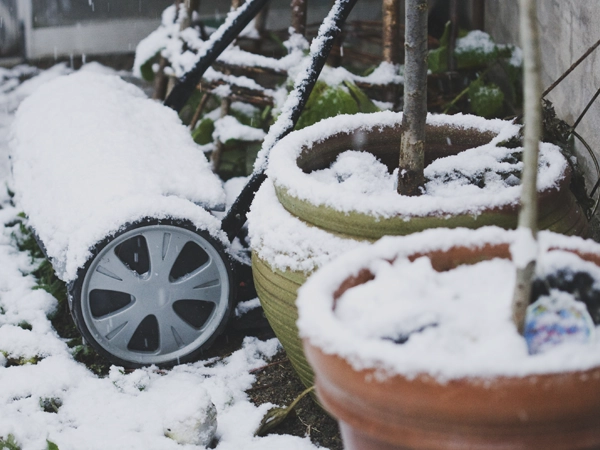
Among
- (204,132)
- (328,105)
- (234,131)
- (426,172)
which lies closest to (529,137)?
(426,172)

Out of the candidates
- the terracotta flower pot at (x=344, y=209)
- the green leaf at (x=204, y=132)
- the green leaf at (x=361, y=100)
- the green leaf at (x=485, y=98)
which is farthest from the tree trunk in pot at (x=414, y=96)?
the green leaf at (x=204, y=132)

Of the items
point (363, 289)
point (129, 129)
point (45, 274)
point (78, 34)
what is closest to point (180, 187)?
point (129, 129)

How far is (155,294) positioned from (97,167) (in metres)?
0.39

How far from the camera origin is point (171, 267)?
1.99m

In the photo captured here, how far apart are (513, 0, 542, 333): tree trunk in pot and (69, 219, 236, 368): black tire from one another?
117cm

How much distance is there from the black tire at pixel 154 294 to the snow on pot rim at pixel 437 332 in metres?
0.98

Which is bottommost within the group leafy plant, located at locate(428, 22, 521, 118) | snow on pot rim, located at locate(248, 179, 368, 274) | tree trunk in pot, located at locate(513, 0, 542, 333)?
snow on pot rim, located at locate(248, 179, 368, 274)

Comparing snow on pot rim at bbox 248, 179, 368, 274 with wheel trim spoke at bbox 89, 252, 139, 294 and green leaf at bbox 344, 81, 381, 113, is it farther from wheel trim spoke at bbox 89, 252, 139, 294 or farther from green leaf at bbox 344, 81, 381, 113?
green leaf at bbox 344, 81, 381, 113

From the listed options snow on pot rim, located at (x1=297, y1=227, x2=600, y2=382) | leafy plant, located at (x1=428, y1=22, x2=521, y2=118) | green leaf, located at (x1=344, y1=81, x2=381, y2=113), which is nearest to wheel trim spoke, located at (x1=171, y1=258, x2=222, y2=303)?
green leaf, located at (x1=344, y1=81, x2=381, y2=113)

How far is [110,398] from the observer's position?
1.89 metres

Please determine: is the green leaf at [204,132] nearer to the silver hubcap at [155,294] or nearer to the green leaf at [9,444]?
the silver hubcap at [155,294]

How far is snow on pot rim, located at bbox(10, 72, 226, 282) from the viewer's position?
1.93 meters

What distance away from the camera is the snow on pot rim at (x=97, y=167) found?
1.93 meters

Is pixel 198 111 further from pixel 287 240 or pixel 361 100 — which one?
pixel 287 240
